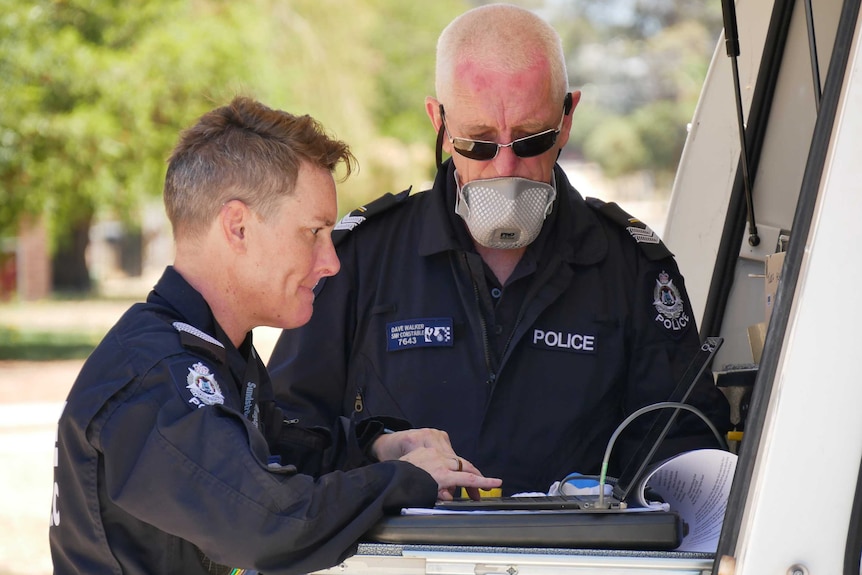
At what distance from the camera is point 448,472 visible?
1990 mm

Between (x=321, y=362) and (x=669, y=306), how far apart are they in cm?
82

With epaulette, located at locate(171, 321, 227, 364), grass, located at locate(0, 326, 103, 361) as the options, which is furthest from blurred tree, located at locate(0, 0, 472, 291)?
epaulette, located at locate(171, 321, 227, 364)

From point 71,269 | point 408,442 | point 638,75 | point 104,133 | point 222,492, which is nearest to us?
point 222,492

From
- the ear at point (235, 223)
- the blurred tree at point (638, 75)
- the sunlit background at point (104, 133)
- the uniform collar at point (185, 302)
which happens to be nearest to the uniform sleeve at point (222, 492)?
the uniform collar at point (185, 302)

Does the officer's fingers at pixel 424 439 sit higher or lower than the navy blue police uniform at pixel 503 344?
lower

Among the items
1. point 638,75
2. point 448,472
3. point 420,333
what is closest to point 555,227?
point 420,333

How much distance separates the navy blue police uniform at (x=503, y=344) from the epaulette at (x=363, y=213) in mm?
13

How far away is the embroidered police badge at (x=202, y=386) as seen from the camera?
1.69 m

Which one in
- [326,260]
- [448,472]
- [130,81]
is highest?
[130,81]

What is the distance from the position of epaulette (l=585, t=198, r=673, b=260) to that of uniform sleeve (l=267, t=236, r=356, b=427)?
68 cm

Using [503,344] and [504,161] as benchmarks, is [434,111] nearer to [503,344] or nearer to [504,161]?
[504,161]

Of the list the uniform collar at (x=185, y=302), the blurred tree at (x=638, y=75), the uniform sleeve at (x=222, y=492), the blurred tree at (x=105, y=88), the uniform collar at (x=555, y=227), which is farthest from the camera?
the blurred tree at (x=638, y=75)

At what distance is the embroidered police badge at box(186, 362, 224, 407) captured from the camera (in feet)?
5.55

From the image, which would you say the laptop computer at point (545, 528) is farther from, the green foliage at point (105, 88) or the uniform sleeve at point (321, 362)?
the green foliage at point (105, 88)
